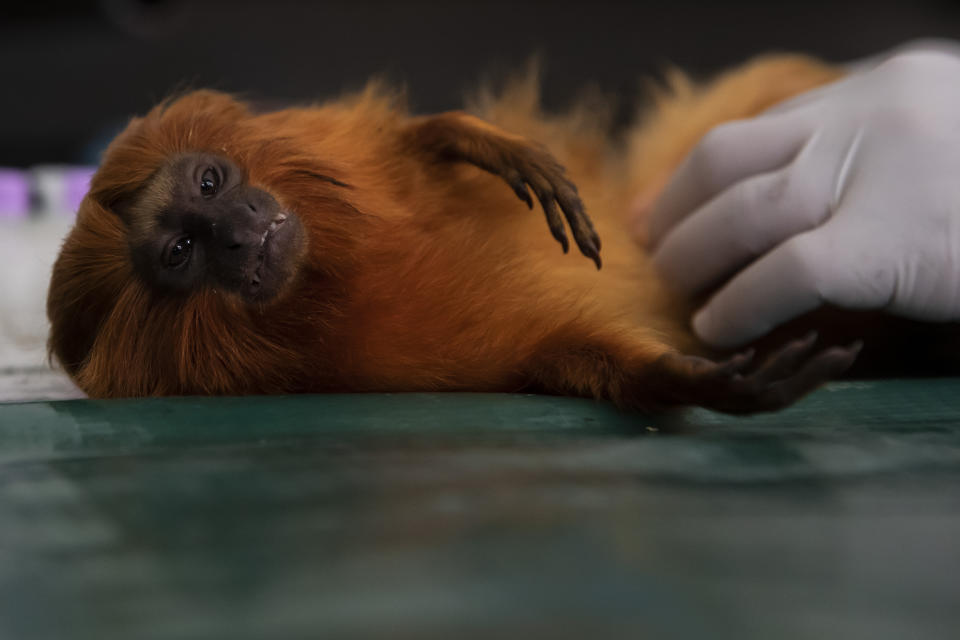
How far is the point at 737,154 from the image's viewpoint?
3.91 ft

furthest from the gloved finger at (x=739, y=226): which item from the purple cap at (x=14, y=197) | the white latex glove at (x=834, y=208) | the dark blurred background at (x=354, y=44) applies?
the dark blurred background at (x=354, y=44)

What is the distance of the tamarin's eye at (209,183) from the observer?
0.97 meters

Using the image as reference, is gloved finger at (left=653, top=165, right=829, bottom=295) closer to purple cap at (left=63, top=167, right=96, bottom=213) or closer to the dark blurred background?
purple cap at (left=63, top=167, right=96, bottom=213)

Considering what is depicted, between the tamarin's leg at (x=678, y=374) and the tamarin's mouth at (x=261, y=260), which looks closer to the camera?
the tamarin's leg at (x=678, y=374)

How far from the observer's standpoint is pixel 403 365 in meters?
0.94

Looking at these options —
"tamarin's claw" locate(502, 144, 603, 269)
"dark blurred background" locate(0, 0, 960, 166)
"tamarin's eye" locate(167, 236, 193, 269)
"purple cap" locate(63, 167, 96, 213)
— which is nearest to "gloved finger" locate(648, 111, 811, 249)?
"tamarin's claw" locate(502, 144, 603, 269)

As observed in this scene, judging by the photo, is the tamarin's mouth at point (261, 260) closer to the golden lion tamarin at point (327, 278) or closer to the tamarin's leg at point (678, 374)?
the golden lion tamarin at point (327, 278)

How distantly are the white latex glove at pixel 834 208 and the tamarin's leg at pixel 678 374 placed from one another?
198mm

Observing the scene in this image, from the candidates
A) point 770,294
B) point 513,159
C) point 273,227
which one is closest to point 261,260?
point 273,227

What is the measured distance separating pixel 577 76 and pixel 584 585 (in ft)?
9.58

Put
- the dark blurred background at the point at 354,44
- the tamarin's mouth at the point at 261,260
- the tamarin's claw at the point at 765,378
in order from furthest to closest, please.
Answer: the dark blurred background at the point at 354,44
the tamarin's mouth at the point at 261,260
the tamarin's claw at the point at 765,378

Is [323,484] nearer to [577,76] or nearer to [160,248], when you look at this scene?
[160,248]

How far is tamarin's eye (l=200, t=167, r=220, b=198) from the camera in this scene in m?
0.97

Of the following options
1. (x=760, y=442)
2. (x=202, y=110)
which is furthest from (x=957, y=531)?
(x=202, y=110)
